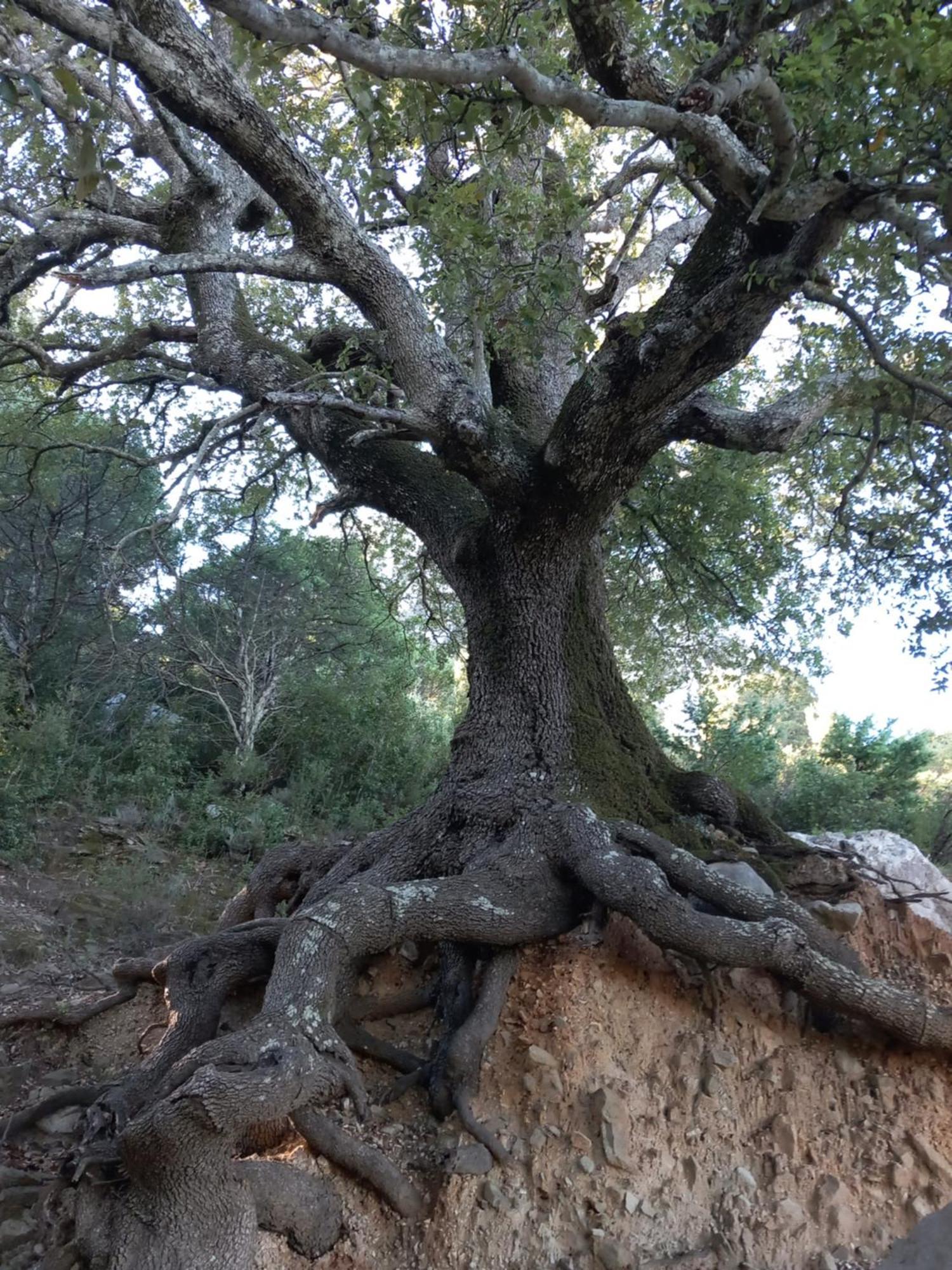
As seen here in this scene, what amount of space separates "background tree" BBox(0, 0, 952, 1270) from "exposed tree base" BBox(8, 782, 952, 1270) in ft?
0.06

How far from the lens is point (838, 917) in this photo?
5.12m

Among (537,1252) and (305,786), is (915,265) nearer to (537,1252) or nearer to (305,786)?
(537,1252)

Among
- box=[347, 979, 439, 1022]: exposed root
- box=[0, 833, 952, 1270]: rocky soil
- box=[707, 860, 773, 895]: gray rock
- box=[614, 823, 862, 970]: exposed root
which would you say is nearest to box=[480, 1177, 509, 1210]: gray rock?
box=[0, 833, 952, 1270]: rocky soil

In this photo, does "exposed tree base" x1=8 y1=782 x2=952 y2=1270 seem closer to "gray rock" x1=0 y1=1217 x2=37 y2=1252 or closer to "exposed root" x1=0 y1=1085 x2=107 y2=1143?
"exposed root" x1=0 y1=1085 x2=107 y2=1143

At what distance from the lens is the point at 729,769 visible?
36.6ft

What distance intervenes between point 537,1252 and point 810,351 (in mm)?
6318

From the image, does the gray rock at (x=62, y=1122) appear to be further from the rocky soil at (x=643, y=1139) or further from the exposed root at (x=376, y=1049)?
the exposed root at (x=376, y=1049)

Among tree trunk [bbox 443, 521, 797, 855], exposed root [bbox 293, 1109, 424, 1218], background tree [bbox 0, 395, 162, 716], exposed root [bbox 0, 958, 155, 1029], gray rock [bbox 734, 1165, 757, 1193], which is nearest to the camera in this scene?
exposed root [bbox 293, 1109, 424, 1218]

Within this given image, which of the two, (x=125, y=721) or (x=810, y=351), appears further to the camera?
(x=125, y=721)

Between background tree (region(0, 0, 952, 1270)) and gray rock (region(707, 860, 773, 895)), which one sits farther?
gray rock (region(707, 860, 773, 895))

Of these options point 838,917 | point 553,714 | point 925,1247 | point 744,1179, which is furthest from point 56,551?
point 925,1247

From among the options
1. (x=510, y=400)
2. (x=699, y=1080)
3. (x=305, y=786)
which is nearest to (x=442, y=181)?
(x=510, y=400)

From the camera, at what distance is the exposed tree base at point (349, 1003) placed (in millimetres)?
3436

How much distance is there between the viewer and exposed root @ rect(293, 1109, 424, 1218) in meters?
3.91
